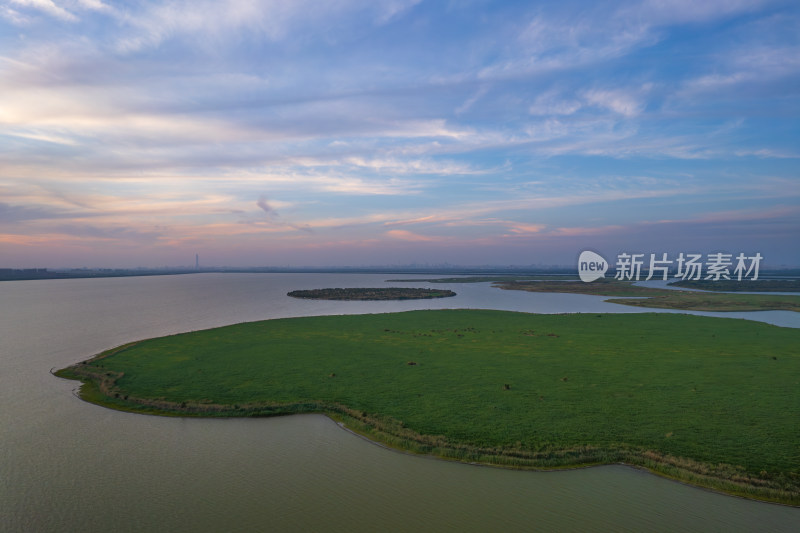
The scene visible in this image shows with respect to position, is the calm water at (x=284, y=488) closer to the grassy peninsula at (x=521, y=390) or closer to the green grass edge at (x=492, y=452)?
the green grass edge at (x=492, y=452)

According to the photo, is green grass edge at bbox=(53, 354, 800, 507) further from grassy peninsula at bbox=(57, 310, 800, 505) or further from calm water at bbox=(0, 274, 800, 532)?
calm water at bbox=(0, 274, 800, 532)

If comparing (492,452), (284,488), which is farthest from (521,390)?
(284,488)

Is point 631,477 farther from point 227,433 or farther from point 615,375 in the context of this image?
point 227,433

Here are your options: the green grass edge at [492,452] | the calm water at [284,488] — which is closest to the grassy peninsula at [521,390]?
the green grass edge at [492,452]

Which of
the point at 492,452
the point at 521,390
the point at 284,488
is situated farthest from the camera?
the point at 521,390

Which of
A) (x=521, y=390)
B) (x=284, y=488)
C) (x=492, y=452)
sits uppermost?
(x=521, y=390)

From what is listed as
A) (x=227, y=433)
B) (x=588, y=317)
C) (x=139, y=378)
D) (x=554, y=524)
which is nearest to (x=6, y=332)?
(x=139, y=378)

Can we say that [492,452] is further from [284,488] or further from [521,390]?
[284,488]

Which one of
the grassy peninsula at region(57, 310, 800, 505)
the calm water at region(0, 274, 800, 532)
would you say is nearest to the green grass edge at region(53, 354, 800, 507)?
the grassy peninsula at region(57, 310, 800, 505)
